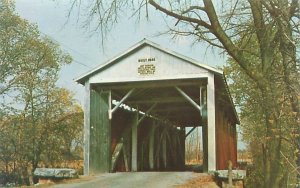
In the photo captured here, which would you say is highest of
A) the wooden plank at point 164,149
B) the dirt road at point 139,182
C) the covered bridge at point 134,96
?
the covered bridge at point 134,96

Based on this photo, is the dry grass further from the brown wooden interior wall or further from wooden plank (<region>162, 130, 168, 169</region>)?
wooden plank (<region>162, 130, 168, 169</region>)

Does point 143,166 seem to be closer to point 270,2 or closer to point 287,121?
point 287,121

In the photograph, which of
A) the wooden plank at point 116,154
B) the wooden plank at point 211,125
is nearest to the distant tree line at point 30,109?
the wooden plank at point 116,154

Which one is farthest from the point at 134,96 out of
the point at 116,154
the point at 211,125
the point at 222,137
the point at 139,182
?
the point at 139,182

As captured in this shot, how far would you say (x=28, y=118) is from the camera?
22.4 metres

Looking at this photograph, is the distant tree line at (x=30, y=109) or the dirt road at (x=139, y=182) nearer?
the dirt road at (x=139, y=182)

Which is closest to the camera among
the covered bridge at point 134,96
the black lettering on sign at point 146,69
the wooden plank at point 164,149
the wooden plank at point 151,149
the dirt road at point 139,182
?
the dirt road at point 139,182

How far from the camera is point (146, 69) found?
52.7 feet

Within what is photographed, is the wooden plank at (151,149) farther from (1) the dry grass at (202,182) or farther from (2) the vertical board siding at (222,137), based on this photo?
(1) the dry grass at (202,182)

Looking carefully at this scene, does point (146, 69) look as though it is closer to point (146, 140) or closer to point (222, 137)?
point (222, 137)

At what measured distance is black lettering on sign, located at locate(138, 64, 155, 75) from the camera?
1603 centimetres

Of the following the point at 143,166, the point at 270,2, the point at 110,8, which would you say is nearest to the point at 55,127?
the point at 143,166

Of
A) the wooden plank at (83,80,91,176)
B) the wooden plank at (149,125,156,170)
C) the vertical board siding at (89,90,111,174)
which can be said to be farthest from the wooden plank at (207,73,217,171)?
the wooden plank at (149,125,156,170)

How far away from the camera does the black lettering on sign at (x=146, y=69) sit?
16.0 metres
